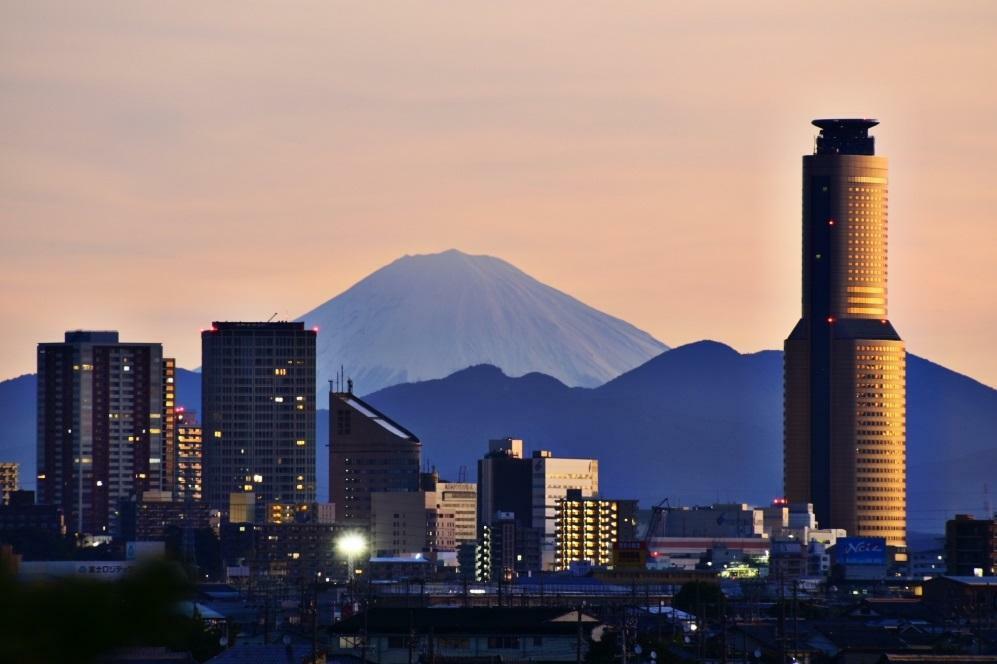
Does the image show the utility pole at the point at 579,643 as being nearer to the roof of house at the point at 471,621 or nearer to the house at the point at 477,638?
the house at the point at 477,638

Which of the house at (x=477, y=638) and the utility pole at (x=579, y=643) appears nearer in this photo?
the utility pole at (x=579, y=643)

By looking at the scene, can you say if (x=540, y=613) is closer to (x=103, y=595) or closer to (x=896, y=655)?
(x=896, y=655)

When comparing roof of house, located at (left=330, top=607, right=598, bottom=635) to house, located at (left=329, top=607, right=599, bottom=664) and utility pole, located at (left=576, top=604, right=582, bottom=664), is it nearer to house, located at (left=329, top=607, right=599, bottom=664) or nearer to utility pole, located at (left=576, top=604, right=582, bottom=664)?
house, located at (left=329, top=607, right=599, bottom=664)

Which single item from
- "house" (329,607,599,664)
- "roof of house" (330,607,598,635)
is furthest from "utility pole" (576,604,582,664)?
"roof of house" (330,607,598,635)

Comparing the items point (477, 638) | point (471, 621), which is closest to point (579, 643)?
point (477, 638)

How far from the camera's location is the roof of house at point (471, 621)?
11625 centimetres

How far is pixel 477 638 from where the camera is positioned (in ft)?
382

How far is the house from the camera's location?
378 feet

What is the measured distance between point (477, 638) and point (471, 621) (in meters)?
1.83

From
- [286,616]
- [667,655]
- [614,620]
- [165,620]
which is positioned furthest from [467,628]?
[165,620]

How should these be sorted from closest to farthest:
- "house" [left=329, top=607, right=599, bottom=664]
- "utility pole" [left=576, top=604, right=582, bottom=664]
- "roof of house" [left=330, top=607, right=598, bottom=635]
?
"utility pole" [left=576, top=604, right=582, bottom=664] → "house" [left=329, top=607, right=599, bottom=664] → "roof of house" [left=330, top=607, right=598, bottom=635]

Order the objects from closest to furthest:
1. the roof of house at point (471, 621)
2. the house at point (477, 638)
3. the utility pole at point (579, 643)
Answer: the utility pole at point (579, 643), the house at point (477, 638), the roof of house at point (471, 621)

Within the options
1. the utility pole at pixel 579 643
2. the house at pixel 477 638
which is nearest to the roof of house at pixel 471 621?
the house at pixel 477 638

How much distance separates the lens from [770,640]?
131m
